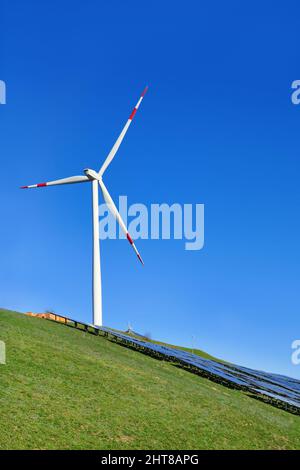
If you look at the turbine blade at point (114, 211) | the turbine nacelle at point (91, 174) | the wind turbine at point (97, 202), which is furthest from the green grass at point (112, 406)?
the turbine nacelle at point (91, 174)

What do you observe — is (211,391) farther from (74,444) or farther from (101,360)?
(74,444)

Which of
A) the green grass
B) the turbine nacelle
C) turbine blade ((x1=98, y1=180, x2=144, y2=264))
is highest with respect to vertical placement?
the turbine nacelle

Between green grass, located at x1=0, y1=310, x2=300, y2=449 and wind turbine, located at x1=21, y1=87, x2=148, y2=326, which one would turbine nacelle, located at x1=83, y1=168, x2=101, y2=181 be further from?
green grass, located at x1=0, y1=310, x2=300, y2=449

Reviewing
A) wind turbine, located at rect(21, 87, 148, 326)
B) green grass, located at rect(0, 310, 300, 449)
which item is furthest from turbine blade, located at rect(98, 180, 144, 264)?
green grass, located at rect(0, 310, 300, 449)

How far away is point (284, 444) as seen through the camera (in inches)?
1109

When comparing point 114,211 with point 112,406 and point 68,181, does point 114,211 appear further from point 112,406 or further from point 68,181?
point 112,406

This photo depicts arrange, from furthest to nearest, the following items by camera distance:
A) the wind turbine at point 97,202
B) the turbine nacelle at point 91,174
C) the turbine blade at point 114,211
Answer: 1. the turbine nacelle at point 91,174
2. the turbine blade at point 114,211
3. the wind turbine at point 97,202

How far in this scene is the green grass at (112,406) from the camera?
2272 centimetres

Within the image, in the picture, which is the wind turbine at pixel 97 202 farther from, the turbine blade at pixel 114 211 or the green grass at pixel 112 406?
the green grass at pixel 112 406

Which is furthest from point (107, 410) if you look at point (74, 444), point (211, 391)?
point (211, 391)

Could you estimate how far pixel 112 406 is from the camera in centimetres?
2697

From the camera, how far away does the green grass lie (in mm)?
22719
